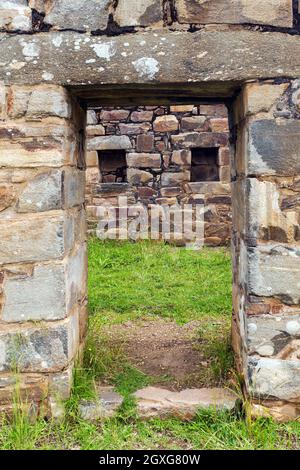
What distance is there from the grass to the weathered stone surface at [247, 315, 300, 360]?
0.35m

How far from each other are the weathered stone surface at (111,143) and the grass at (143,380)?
2557 mm

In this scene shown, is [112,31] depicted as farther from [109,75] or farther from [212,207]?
[212,207]

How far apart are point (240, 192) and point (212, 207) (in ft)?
15.6

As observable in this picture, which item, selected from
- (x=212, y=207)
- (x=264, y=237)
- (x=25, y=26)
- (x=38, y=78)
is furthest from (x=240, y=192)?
(x=212, y=207)

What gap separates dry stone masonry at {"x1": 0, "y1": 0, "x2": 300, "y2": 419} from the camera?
228 cm

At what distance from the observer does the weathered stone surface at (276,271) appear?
2316 mm

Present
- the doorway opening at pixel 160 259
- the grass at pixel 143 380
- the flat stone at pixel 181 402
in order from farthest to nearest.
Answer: the doorway opening at pixel 160 259, the flat stone at pixel 181 402, the grass at pixel 143 380

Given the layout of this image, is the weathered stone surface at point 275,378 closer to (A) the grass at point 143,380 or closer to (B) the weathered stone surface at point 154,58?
(A) the grass at point 143,380

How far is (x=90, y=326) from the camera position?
3.40 m

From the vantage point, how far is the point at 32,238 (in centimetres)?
232

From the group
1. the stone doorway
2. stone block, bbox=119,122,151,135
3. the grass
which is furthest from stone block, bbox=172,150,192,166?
the stone doorway

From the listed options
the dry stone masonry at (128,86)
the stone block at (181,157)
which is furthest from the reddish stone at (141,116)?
the dry stone masonry at (128,86)
